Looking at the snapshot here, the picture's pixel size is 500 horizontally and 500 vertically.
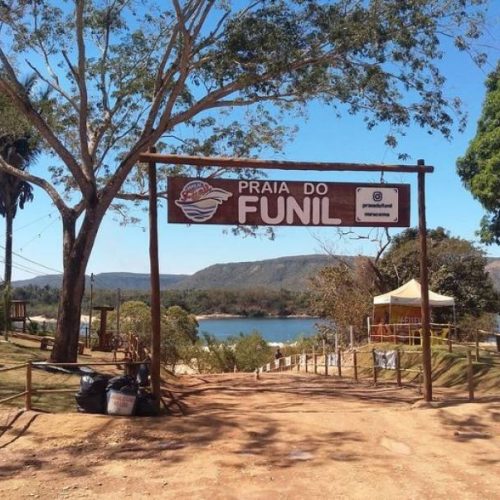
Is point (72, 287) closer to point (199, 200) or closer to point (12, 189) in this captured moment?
point (199, 200)

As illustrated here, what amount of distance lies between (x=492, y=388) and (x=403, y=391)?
3160 mm

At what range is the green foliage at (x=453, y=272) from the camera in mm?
36938

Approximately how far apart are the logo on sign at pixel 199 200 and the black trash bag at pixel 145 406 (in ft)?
9.48

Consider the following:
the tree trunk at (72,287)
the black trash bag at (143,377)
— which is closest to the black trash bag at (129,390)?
the black trash bag at (143,377)

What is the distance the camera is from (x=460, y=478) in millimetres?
6734

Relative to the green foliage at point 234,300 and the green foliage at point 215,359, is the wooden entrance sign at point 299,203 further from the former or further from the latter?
the green foliage at point 234,300

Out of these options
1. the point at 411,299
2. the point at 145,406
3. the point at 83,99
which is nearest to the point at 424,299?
the point at 145,406

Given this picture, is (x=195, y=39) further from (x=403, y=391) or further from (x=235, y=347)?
(x=235, y=347)

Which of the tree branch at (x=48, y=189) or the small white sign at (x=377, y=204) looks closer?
the small white sign at (x=377, y=204)

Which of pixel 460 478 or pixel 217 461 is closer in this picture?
pixel 460 478

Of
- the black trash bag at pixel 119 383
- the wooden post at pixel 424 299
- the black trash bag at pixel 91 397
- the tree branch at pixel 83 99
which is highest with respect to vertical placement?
the tree branch at pixel 83 99

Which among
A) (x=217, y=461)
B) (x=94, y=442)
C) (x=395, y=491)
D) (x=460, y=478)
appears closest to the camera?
(x=395, y=491)

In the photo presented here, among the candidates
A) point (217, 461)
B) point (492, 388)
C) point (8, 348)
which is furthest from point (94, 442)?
point (8, 348)

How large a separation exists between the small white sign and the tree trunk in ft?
24.1
